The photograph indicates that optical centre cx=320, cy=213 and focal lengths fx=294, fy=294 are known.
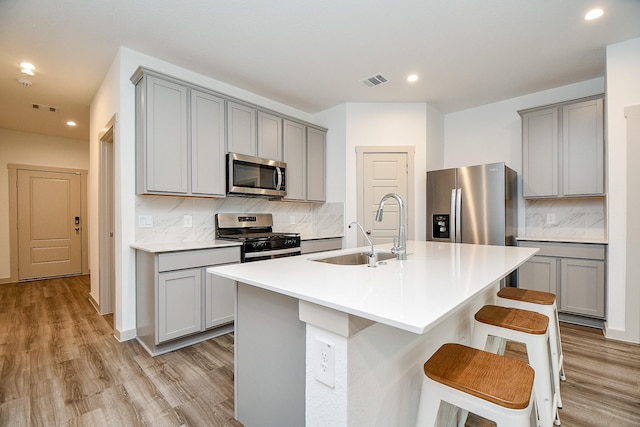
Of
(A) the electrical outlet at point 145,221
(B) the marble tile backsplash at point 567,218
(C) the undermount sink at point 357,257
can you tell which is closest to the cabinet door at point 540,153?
(B) the marble tile backsplash at point 567,218

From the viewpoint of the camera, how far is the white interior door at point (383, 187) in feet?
13.4

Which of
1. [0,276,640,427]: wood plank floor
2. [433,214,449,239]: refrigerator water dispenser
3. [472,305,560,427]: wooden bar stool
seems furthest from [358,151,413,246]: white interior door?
[472,305,560,427]: wooden bar stool

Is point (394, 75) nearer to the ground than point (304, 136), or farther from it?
farther from it

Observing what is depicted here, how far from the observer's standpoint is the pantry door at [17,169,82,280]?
516 cm

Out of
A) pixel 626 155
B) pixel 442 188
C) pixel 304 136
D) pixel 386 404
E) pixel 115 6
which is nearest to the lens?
pixel 386 404

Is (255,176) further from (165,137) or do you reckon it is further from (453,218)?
(453,218)

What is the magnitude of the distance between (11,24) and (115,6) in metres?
0.98

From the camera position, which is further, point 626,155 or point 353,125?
point 353,125

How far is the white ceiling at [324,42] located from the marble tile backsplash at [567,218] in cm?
143

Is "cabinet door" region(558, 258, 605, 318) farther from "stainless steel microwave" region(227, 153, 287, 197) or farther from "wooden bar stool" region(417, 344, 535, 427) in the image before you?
"stainless steel microwave" region(227, 153, 287, 197)

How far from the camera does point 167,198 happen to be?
3041mm

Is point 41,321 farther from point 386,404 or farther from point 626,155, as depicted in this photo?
point 626,155

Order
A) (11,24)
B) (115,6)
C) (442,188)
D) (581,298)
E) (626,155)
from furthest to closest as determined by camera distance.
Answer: (442,188), (581,298), (626,155), (11,24), (115,6)

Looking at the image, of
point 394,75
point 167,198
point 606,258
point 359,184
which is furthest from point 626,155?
→ point 167,198
